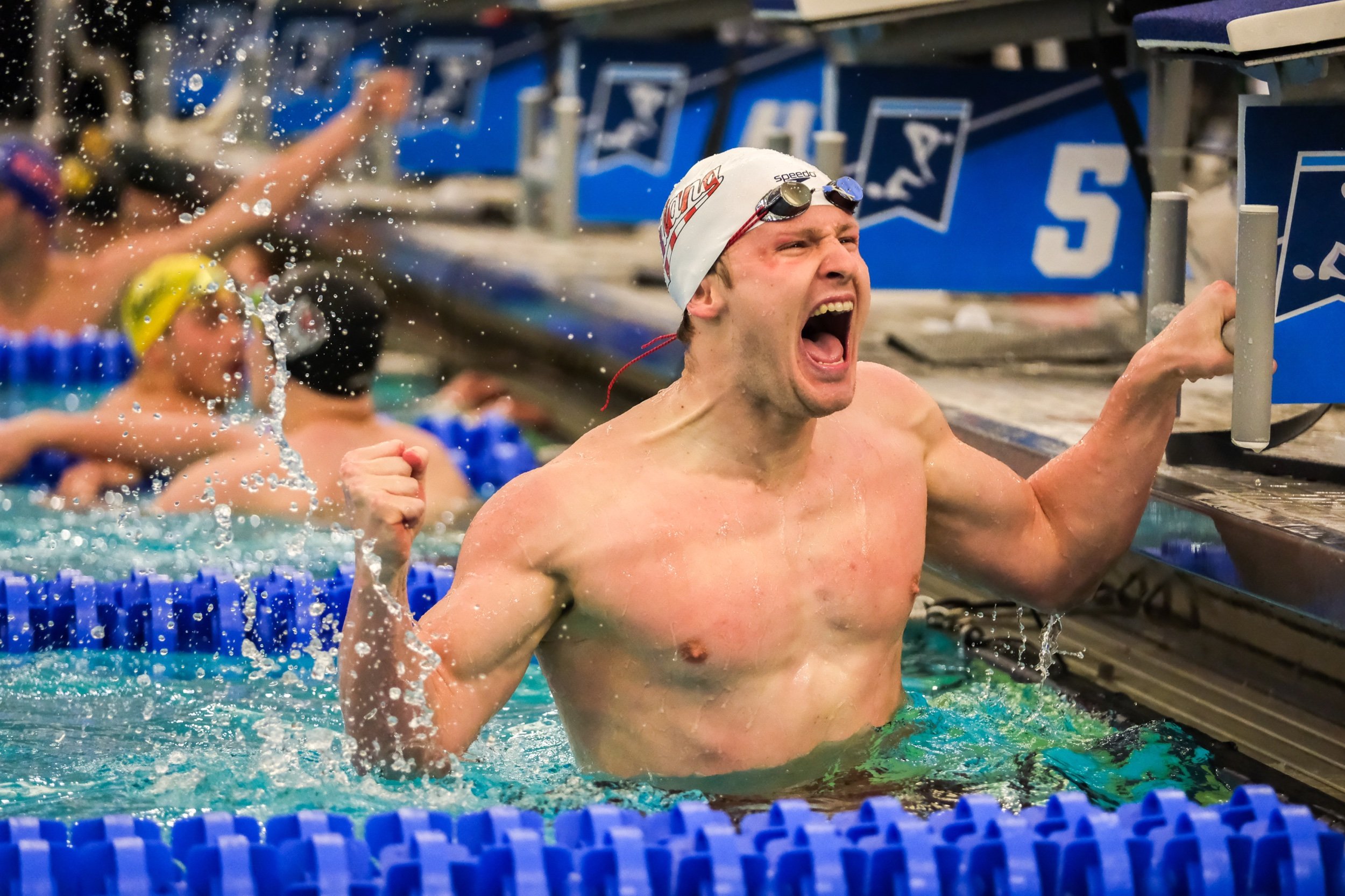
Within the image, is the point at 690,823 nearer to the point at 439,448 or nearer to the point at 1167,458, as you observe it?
the point at 1167,458

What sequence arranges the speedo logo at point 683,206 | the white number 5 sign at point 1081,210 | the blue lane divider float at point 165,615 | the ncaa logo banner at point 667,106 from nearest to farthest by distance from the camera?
the speedo logo at point 683,206 → the blue lane divider float at point 165,615 → the white number 5 sign at point 1081,210 → the ncaa logo banner at point 667,106

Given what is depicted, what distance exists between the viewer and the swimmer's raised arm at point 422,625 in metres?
2.22

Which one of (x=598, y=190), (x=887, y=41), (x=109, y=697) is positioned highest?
(x=887, y=41)

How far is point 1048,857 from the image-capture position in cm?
217

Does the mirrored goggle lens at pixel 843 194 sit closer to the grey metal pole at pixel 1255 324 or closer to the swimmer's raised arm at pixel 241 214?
the grey metal pole at pixel 1255 324

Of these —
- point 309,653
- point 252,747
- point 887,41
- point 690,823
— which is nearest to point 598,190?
point 887,41

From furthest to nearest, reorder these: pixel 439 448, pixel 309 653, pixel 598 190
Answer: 1. pixel 598 190
2. pixel 439 448
3. pixel 309 653

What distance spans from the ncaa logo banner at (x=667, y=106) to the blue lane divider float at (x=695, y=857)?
5.74 meters

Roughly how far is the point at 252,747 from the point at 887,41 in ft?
11.0

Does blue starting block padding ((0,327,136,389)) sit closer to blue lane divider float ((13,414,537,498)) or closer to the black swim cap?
blue lane divider float ((13,414,537,498))

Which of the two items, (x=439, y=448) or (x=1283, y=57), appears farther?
(x=439, y=448)

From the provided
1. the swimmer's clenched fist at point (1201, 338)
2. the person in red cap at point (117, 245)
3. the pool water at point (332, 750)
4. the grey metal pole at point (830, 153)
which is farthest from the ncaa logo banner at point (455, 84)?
the swimmer's clenched fist at point (1201, 338)

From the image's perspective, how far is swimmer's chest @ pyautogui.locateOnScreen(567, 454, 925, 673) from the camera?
2.55 m

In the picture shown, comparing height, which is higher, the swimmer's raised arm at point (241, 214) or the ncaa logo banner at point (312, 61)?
the ncaa logo banner at point (312, 61)
